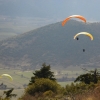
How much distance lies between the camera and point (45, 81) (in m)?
23.0

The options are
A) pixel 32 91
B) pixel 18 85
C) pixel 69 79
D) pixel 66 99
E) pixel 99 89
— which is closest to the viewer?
pixel 99 89

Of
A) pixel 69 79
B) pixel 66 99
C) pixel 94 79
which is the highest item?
pixel 69 79

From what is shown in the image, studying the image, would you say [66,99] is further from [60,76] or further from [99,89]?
[60,76]

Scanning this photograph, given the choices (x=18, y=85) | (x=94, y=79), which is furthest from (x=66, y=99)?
(x=18, y=85)

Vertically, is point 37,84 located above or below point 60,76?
below

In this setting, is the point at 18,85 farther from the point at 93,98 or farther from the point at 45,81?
the point at 93,98

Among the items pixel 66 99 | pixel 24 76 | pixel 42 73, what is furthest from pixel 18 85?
pixel 66 99

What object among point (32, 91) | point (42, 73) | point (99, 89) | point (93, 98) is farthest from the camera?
point (42, 73)

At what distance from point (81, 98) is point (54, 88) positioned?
47.5 ft

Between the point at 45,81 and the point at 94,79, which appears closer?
the point at 94,79

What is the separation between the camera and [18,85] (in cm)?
16488

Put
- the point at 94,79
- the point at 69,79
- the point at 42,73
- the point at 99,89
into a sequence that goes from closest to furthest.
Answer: the point at 99,89, the point at 94,79, the point at 42,73, the point at 69,79

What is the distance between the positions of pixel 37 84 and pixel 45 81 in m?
0.74

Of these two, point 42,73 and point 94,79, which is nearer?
point 94,79
